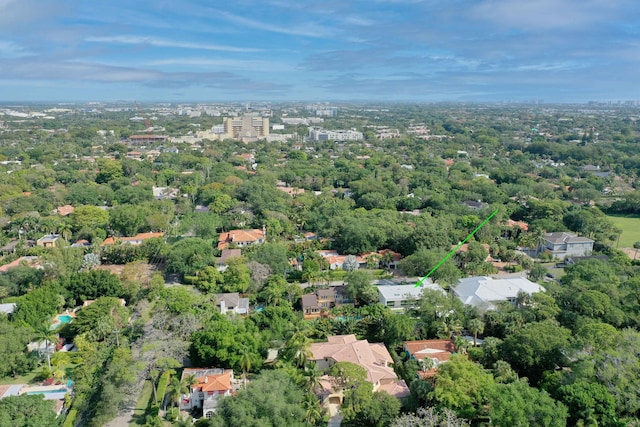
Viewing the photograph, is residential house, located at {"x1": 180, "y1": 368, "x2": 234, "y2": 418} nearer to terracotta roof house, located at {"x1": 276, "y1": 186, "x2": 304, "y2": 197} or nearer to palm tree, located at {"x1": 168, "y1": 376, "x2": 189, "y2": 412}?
palm tree, located at {"x1": 168, "y1": 376, "x2": 189, "y2": 412}

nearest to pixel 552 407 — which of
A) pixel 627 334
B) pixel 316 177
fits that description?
pixel 627 334

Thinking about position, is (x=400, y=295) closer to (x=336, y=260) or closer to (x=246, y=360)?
(x=336, y=260)

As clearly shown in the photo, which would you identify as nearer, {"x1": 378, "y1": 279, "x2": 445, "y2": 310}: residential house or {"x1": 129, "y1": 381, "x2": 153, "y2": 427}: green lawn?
{"x1": 129, "y1": 381, "x2": 153, "y2": 427}: green lawn

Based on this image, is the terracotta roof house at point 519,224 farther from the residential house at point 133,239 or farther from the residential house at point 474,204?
the residential house at point 133,239

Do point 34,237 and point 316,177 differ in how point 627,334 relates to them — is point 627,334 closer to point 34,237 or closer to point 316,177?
point 34,237

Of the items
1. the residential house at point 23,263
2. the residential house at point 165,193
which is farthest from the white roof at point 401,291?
the residential house at point 165,193

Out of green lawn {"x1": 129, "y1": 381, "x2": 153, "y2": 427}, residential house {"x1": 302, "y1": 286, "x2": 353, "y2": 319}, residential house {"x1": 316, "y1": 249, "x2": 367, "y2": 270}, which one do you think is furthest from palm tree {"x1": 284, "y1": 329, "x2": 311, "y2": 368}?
residential house {"x1": 316, "y1": 249, "x2": 367, "y2": 270}
